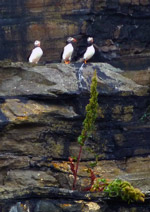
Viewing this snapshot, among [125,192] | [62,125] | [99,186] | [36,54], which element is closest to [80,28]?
[36,54]

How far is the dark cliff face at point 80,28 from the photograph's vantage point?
14.1 meters

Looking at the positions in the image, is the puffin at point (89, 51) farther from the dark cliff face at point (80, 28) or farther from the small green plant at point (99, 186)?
the small green plant at point (99, 186)

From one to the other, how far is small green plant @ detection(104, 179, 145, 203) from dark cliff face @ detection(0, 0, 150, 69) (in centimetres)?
669

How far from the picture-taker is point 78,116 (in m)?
10.8

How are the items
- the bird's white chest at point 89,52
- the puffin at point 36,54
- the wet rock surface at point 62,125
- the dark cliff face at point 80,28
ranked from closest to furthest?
the wet rock surface at point 62,125 < the puffin at point 36,54 < the bird's white chest at point 89,52 < the dark cliff face at point 80,28

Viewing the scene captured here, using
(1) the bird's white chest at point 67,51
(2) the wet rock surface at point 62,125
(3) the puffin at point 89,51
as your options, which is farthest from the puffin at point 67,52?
(2) the wet rock surface at point 62,125

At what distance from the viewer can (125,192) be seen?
7648mm

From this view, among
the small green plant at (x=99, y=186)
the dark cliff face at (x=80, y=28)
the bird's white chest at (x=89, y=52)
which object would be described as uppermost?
the dark cliff face at (x=80, y=28)

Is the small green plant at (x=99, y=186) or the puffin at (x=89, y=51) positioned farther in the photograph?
the puffin at (x=89, y=51)

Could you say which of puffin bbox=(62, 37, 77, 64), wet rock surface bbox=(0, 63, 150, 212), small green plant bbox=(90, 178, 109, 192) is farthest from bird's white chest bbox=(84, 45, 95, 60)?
small green plant bbox=(90, 178, 109, 192)

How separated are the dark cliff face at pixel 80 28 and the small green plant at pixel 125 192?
6.69 meters

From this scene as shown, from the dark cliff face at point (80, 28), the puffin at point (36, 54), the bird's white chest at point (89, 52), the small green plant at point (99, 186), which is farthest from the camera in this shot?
the dark cliff face at point (80, 28)

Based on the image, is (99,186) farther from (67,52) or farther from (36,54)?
(67,52)

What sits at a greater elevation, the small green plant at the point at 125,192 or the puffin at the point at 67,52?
the puffin at the point at 67,52
